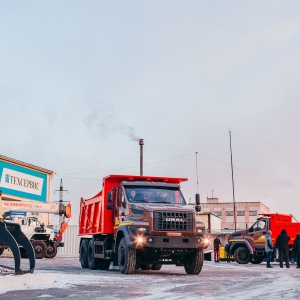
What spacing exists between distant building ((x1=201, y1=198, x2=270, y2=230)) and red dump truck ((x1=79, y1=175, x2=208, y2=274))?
95012 mm

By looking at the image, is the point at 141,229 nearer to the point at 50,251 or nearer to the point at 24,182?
the point at 50,251

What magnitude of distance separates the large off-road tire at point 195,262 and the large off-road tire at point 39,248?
15.6 m

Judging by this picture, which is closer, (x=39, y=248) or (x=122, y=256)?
(x=122, y=256)

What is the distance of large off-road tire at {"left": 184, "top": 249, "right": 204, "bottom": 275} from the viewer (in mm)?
18656

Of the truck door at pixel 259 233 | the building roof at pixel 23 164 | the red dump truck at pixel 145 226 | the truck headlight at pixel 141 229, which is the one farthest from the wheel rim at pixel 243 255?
the building roof at pixel 23 164

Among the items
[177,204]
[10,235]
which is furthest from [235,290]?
[177,204]

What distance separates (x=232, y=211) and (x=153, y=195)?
100743 millimetres

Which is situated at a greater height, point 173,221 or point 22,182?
point 22,182

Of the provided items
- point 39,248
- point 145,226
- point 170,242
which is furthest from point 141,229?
point 39,248

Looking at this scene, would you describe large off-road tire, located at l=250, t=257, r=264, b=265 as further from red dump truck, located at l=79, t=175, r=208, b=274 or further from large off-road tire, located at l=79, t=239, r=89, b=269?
red dump truck, located at l=79, t=175, r=208, b=274

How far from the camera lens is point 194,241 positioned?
1817cm

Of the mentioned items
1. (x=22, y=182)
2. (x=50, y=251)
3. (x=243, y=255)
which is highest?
(x=22, y=182)

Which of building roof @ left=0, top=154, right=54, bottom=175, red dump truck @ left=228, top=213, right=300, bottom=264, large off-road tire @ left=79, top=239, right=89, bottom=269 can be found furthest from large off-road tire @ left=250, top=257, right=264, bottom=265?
building roof @ left=0, top=154, right=54, bottom=175

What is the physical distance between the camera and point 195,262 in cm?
1870
